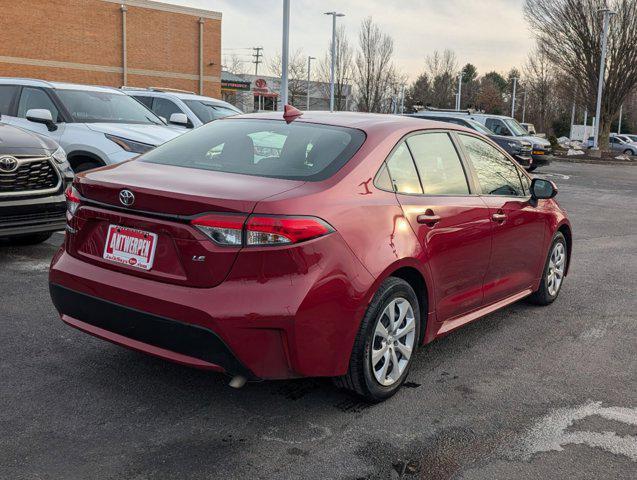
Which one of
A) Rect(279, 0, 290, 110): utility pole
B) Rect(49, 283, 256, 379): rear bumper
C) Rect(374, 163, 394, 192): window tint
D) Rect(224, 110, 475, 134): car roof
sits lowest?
Rect(49, 283, 256, 379): rear bumper

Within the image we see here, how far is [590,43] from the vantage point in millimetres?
34562

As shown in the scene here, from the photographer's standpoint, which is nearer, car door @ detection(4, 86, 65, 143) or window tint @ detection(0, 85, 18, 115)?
car door @ detection(4, 86, 65, 143)

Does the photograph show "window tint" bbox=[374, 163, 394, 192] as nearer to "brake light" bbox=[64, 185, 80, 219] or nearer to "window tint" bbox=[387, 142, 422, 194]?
"window tint" bbox=[387, 142, 422, 194]

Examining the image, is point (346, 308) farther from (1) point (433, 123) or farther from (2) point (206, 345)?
(1) point (433, 123)

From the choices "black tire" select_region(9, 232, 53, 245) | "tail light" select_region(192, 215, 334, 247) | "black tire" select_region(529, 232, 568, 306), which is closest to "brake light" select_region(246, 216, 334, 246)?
"tail light" select_region(192, 215, 334, 247)

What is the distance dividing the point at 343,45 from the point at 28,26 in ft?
63.9

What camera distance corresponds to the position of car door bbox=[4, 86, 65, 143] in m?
8.80

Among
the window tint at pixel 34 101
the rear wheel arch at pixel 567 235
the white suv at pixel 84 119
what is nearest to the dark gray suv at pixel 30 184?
the white suv at pixel 84 119

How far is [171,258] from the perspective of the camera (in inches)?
127

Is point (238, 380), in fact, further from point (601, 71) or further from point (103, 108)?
point (601, 71)

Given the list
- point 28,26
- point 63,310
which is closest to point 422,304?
point 63,310

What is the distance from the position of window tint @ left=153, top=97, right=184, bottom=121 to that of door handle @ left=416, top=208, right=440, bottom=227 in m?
10.1

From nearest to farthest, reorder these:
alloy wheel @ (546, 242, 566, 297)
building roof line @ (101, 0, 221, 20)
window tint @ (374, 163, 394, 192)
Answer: window tint @ (374, 163, 394, 192) → alloy wheel @ (546, 242, 566, 297) → building roof line @ (101, 0, 221, 20)

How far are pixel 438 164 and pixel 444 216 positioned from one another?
41 cm
